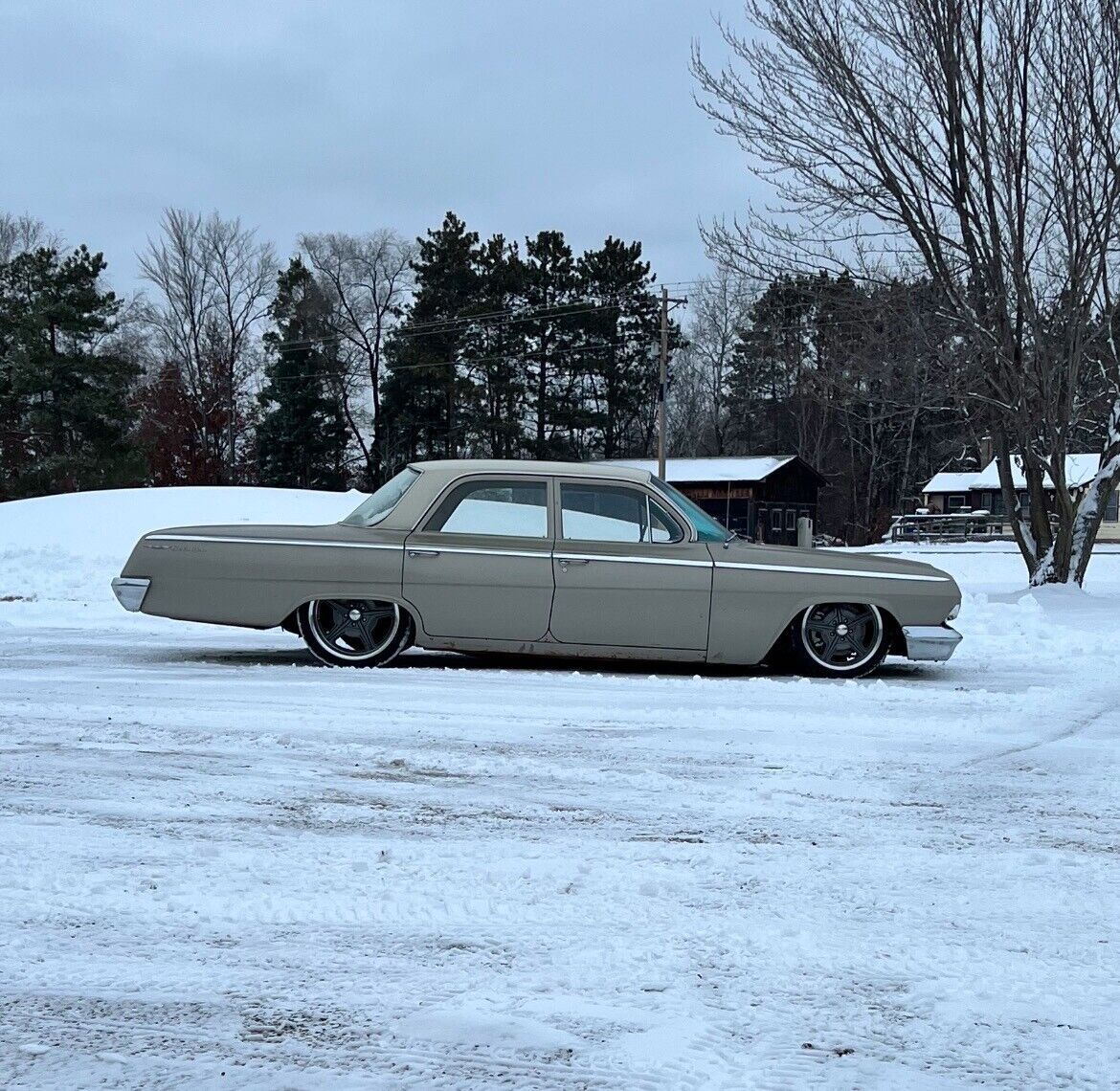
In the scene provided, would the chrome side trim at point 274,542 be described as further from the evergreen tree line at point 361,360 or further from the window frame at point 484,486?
the evergreen tree line at point 361,360

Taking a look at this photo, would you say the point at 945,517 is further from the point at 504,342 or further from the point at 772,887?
the point at 772,887

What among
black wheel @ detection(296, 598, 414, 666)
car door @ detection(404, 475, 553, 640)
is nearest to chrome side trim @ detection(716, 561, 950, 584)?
car door @ detection(404, 475, 553, 640)

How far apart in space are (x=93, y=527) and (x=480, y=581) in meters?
16.5

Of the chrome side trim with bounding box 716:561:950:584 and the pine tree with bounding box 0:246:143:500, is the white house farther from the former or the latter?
the chrome side trim with bounding box 716:561:950:584

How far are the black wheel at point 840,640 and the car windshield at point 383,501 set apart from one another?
2896 mm

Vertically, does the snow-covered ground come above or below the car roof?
below

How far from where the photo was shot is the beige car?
27.2 feet

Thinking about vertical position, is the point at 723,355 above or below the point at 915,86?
above

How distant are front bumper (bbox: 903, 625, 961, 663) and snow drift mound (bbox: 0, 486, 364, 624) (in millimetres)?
7612

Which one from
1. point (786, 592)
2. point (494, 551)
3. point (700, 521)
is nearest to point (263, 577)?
point (494, 551)

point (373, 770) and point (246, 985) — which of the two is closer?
point (246, 985)

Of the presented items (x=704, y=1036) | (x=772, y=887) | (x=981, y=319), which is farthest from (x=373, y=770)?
(x=981, y=319)

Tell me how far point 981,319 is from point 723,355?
197ft

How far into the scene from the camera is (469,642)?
8.38 meters
